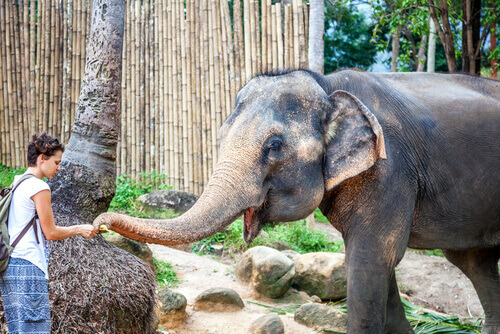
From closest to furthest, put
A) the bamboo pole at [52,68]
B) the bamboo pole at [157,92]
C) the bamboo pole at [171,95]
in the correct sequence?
the bamboo pole at [171,95]
the bamboo pole at [157,92]
the bamboo pole at [52,68]

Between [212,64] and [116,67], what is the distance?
3.02m

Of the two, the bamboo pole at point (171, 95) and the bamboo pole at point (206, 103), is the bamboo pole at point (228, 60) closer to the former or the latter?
the bamboo pole at point (206, 103)

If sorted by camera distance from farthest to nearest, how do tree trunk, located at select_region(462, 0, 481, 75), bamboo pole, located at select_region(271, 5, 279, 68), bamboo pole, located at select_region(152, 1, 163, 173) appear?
bamboo pole, located at select_region(152, 1, 163, 173) → tree trunk, located at select_region(462, 0, 481, 75) → bamboo pole, located at select_region(271, 5, 279, 68)

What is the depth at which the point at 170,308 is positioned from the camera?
3.83 meters

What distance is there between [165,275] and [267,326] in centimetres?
128

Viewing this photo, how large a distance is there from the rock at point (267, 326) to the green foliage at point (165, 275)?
3.38 feet

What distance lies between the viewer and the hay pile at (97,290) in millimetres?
2996

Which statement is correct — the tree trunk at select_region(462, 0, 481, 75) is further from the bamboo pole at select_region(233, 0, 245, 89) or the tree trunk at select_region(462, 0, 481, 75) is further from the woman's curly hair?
the woman's curly hair

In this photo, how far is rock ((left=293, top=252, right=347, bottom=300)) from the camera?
4703mm

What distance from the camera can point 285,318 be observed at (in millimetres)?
4145

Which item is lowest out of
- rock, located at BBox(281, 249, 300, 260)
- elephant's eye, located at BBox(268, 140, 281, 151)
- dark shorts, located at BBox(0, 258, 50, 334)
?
rock, located at BBox(281, 249, 300, 260)

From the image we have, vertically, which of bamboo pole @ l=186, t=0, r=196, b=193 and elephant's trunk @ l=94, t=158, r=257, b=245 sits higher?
bamboo pole @ l=186, t=0, r=196, b=193

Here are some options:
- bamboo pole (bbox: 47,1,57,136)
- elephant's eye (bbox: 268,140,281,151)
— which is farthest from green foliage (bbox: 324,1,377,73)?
elephant's eye (bbox: 268,140,281,151)

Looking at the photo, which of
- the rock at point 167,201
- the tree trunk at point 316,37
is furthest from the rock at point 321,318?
the tree trunk at point 316,37
